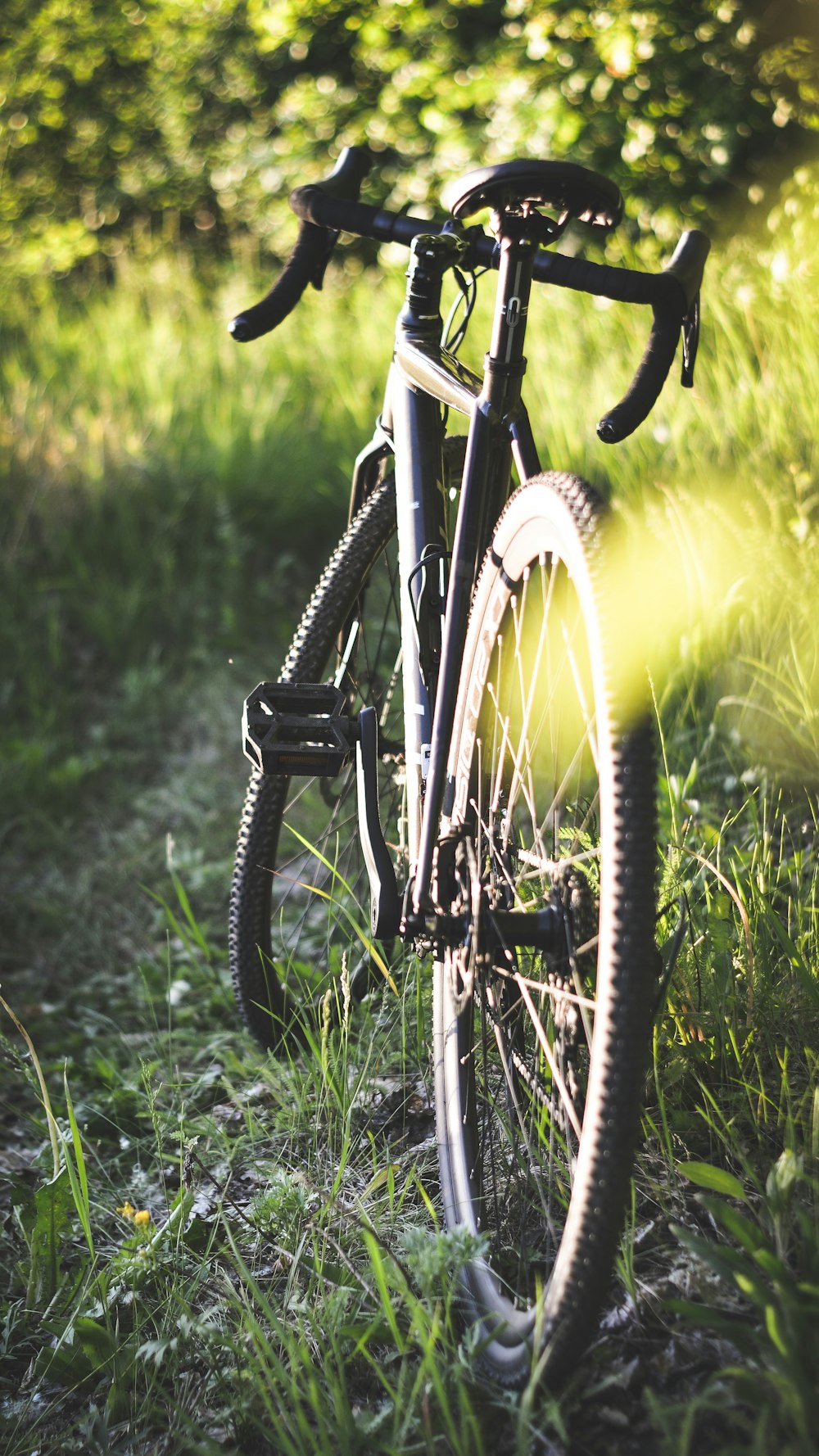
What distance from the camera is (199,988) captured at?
102 inches

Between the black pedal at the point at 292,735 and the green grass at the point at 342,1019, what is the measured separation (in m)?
0.38

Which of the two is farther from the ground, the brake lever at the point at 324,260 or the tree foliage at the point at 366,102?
the tree foliage at the point at 366,102

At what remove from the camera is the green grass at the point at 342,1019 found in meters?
1.30

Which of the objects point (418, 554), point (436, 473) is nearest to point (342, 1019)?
point (418, 554)

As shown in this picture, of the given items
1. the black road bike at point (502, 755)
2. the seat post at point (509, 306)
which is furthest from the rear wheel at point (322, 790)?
the seat post at point (509, 306)

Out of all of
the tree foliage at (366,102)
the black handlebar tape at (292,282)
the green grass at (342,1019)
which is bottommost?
the green grass at (342,1019)

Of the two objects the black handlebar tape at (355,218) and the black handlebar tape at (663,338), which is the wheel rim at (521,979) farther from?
the black handlebar tape at (355,218)

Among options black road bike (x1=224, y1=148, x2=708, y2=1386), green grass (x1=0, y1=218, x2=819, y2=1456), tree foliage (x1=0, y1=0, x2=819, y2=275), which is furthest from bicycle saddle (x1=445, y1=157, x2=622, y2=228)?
tree foliage (x1=0, y1=0, x2=819, y2=275)

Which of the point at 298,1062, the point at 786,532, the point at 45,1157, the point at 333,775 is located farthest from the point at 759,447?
the point at 45,1157

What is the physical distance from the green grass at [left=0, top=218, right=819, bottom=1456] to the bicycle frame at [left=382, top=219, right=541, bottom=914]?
38 cm

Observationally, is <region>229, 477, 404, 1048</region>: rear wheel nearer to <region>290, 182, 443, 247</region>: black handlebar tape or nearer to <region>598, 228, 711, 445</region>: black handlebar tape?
<region>290, 182, 443, 247</region>: black handlebar tape

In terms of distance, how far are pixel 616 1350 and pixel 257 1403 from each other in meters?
0.47

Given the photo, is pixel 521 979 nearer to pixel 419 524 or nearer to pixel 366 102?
pixel 419 524

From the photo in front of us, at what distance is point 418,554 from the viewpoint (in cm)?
169
